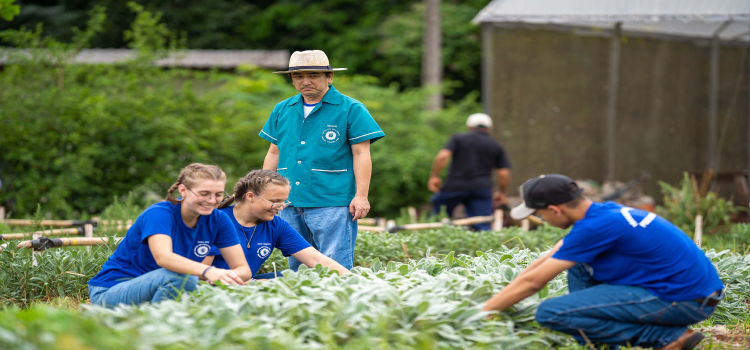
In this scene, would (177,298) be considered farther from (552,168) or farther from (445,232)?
(552,168)

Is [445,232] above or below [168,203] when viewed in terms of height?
below

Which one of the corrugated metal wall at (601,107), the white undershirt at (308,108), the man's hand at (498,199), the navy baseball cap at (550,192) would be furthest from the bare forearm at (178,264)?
the corrugated metal wall at (601,107)

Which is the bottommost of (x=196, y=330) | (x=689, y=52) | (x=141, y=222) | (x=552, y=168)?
(x=552, y=168)

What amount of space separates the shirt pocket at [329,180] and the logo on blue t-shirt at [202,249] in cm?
103

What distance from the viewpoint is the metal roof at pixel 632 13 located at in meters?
8.94

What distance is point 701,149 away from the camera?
435 inches

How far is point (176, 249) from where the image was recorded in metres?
3.79

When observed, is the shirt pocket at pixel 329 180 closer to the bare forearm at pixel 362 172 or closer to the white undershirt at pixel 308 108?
the bare forearm at pixel 362 172

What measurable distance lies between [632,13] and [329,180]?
636 cm

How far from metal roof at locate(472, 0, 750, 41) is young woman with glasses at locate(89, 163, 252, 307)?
6881 mm

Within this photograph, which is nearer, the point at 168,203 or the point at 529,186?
the point at 529,186

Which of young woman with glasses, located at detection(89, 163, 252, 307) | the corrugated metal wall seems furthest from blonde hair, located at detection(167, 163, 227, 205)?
the corrugated metal wall

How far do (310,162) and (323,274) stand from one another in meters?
1.06

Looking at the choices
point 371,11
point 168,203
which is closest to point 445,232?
point 168,203
